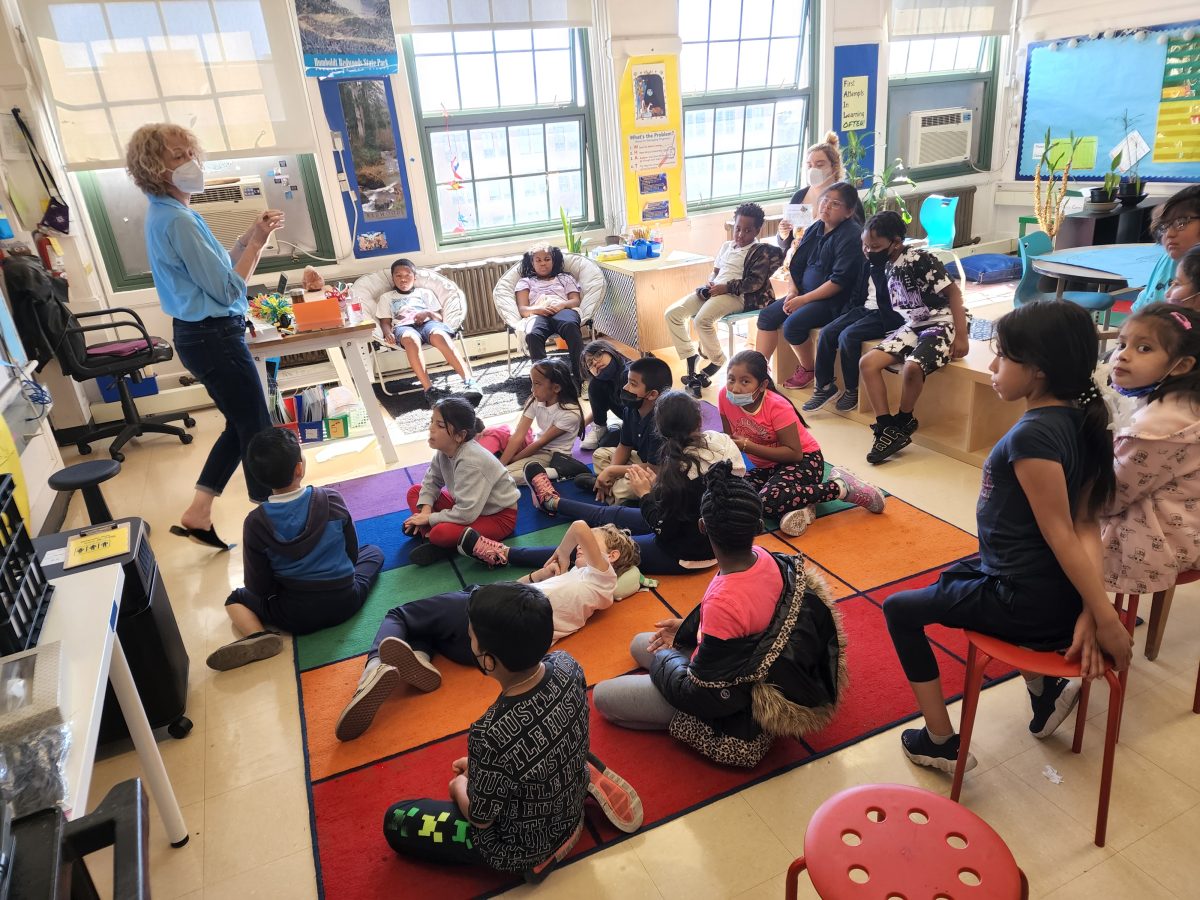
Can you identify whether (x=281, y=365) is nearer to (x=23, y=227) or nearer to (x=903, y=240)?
(x=23, y=227)

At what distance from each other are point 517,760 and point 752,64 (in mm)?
6660

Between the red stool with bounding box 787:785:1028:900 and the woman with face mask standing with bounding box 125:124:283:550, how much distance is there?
2223 millimetres

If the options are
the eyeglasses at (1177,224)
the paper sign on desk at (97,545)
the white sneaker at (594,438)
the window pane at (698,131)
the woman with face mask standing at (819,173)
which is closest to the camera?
the paper sign on desk at (97,545)

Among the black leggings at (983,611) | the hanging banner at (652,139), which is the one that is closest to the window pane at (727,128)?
the hanging banner at (652,139)

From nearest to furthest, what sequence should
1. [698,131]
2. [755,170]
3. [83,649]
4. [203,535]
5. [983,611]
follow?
[83,649] < [983,611] < [203,535] < [698,131] < [755,170]

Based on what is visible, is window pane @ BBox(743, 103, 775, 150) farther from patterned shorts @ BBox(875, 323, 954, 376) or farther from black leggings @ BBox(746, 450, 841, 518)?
black leggings @ BBox(746, 450, 841, 518)

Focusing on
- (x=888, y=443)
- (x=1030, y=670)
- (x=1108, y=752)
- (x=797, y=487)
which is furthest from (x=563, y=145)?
(x=1108, y=752)

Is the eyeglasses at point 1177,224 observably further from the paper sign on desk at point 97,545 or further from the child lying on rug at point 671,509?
the paper sign on desk at point 97,545

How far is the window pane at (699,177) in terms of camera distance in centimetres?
678

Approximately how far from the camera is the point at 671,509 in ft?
9.10

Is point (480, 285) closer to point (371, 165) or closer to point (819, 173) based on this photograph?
point (371, 165)

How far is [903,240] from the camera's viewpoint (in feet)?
12.6

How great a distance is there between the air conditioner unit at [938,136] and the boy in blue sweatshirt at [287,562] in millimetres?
6721

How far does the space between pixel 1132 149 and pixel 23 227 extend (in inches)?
317
